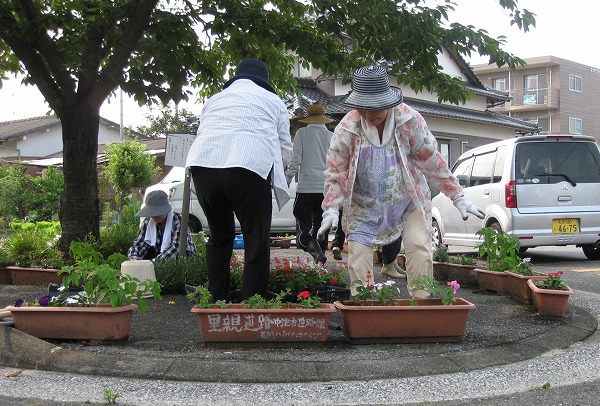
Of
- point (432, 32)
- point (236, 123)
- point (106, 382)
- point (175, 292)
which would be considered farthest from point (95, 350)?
point (432, 32)

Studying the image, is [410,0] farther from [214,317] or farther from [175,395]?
[175,395]

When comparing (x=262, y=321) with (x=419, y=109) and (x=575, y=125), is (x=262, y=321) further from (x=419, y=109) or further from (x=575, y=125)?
(x=575, y=125)

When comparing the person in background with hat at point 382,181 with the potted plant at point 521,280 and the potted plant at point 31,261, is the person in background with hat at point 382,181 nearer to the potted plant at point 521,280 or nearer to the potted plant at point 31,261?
the potted plant at point 521,280

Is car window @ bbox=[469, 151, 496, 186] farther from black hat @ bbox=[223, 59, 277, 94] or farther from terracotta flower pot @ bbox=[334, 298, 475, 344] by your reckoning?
terracotta flower pot @ bbox=[334, 298, 475, 344]

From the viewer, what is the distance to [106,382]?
3246mm

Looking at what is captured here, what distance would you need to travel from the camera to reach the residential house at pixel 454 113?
69.1 feet

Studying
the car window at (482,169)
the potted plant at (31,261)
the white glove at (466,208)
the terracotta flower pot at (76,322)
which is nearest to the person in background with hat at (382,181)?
the white glove at (466,208)

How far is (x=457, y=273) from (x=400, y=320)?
3.15 meters

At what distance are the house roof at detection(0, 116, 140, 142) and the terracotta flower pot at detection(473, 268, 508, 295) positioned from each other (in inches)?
1433

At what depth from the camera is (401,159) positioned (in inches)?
165

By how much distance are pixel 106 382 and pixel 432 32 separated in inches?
174

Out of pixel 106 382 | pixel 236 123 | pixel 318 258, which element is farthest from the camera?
pixel 318 258

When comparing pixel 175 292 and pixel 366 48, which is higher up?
pixel 366 48

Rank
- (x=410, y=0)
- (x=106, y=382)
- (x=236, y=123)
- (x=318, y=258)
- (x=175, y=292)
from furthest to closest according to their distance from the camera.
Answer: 1. (x=318, y=258)
2. (x=410, y=0)
3. (x=175, y=292)
4. (x=236, y=123)
5. (x=106, y=382)
